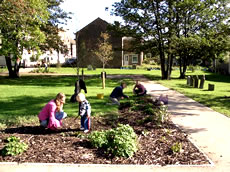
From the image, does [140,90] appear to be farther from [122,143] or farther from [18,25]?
[122,143]

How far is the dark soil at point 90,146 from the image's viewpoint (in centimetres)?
512

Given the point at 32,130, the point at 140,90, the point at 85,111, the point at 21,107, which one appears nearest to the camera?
the point at 85,111

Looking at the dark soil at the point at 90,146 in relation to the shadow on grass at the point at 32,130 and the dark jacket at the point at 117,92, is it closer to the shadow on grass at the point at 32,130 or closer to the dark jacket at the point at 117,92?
the shadow on grass at the point at 32,130

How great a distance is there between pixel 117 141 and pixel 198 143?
233cm

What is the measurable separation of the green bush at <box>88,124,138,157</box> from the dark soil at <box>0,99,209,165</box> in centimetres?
13

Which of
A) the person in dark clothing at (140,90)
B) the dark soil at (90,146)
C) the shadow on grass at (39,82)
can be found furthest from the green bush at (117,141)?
the shadow on grass at (39,82)

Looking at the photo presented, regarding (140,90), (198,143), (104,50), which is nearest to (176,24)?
(104,50)

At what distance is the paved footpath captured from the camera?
4785mm

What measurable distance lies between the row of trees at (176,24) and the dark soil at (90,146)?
19.3 metres

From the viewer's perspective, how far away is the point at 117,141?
541 centimetres

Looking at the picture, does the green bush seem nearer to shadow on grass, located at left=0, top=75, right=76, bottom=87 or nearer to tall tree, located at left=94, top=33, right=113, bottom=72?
shadow on grass, located at left=0, top=75, right=76, bottom=87

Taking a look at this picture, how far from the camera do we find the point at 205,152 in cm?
572

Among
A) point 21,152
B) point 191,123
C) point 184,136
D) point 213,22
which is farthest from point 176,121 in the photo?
point 213,22

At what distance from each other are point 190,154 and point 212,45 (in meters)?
22.7
